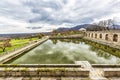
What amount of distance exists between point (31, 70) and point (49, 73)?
1.06 metres

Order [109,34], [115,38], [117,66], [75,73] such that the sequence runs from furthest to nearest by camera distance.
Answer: [109,34] < [115,38] < [117,66] < [75,73]

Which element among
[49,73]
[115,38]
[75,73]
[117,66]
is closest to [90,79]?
[75,73]

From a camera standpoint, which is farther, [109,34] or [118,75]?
[109,34]

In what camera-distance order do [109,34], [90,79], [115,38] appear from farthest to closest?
[109,34] < [115,38] < [90,79]

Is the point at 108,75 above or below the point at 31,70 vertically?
below

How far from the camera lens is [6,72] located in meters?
6.23

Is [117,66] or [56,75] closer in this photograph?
[56,75]

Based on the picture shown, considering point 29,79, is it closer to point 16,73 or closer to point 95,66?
point 16,73

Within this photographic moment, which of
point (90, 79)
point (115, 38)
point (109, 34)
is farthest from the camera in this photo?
point (109, 34)

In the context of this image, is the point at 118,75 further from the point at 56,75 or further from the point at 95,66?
the point at 56,75

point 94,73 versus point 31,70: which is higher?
point 31,70

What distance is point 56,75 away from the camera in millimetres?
6105

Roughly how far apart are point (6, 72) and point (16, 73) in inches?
24.1

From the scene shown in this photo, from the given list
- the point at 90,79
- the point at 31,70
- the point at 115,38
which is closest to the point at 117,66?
the point at 90,79
